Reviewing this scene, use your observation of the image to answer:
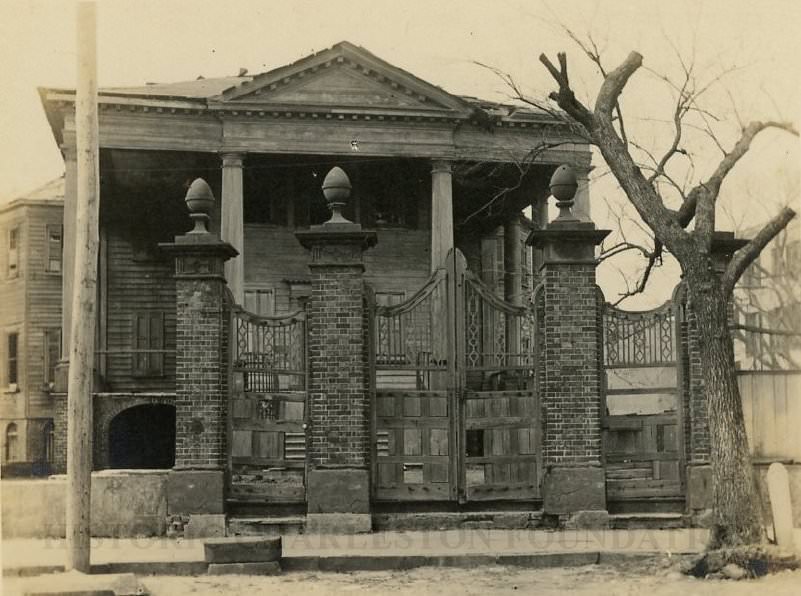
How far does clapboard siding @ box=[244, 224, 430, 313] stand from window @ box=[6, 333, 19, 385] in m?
9.99

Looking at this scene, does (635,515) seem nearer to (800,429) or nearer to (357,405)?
(800,429)

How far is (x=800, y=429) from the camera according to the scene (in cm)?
1291

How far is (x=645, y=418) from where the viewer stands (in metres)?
12.5

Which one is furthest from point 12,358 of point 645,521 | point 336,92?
point 645,521

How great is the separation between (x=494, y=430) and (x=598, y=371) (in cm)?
147

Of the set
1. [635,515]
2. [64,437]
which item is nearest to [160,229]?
[64,437]

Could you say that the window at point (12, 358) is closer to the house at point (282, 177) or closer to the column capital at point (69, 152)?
the house at point (282, 177)

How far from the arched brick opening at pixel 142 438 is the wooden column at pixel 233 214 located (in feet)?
11.7

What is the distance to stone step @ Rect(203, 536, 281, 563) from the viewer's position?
10.0 metres

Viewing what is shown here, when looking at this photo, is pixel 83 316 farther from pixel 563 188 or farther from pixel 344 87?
pixel 344 87

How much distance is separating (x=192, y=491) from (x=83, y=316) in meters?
3.28

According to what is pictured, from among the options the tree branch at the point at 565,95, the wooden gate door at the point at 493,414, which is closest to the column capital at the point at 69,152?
the wooden gate door at the point at 493,414

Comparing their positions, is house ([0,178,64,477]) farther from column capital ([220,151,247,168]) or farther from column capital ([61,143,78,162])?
column capital ([220,151,247,168])

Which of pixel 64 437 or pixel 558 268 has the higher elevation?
pixel 558 268
